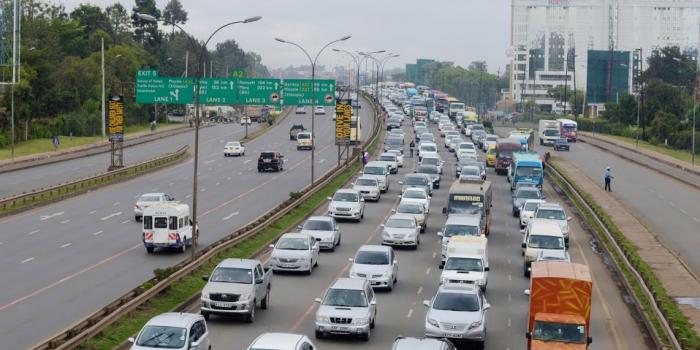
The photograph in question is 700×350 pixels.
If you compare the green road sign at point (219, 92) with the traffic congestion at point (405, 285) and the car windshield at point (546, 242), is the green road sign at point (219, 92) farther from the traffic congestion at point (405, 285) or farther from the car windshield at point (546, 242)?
the car windshield at point (546, 242)

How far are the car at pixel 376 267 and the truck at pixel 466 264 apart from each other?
173cm

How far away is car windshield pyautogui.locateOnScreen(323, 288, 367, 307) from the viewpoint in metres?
30.7

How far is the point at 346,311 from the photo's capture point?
30172 millimetres

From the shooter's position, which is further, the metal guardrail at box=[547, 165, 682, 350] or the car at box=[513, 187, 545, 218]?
the car at box=[513, 187, 545, 218]

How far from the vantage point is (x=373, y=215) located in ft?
206

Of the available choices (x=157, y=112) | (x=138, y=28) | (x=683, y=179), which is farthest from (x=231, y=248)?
(x=138, y=28)

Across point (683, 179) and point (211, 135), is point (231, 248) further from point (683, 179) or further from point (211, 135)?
point (211, 135)

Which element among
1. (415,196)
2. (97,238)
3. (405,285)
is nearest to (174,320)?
(405,285)

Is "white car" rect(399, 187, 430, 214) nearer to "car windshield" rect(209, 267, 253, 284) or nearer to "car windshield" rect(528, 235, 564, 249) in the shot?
"car windshield" rect(528, 235, 564, 249)

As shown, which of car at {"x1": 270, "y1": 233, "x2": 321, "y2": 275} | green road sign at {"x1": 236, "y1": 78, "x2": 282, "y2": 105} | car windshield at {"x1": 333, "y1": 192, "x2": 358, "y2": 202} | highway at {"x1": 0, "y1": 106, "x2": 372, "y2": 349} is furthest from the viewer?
green road sign at {"x1": 236, "y1": 78, "x2": 282, "y2": 105}

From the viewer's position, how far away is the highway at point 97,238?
3422 centimetres

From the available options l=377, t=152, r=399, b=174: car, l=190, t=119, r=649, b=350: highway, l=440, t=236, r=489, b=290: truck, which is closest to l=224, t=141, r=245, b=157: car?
l=377, t=152, r=399, b=174: car

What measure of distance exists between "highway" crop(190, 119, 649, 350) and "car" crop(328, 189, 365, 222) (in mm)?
553

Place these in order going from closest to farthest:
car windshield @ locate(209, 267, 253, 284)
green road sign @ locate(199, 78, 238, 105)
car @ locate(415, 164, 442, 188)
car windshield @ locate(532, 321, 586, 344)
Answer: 1. car windshield @ locate(532, 321, 586, 344)
2. car windshield @ locate(209, 267, 253, 284)
3. car @ locate(415, 164, 442, 188)
4. green road sign @ locate(199, 78, 238, 105)
